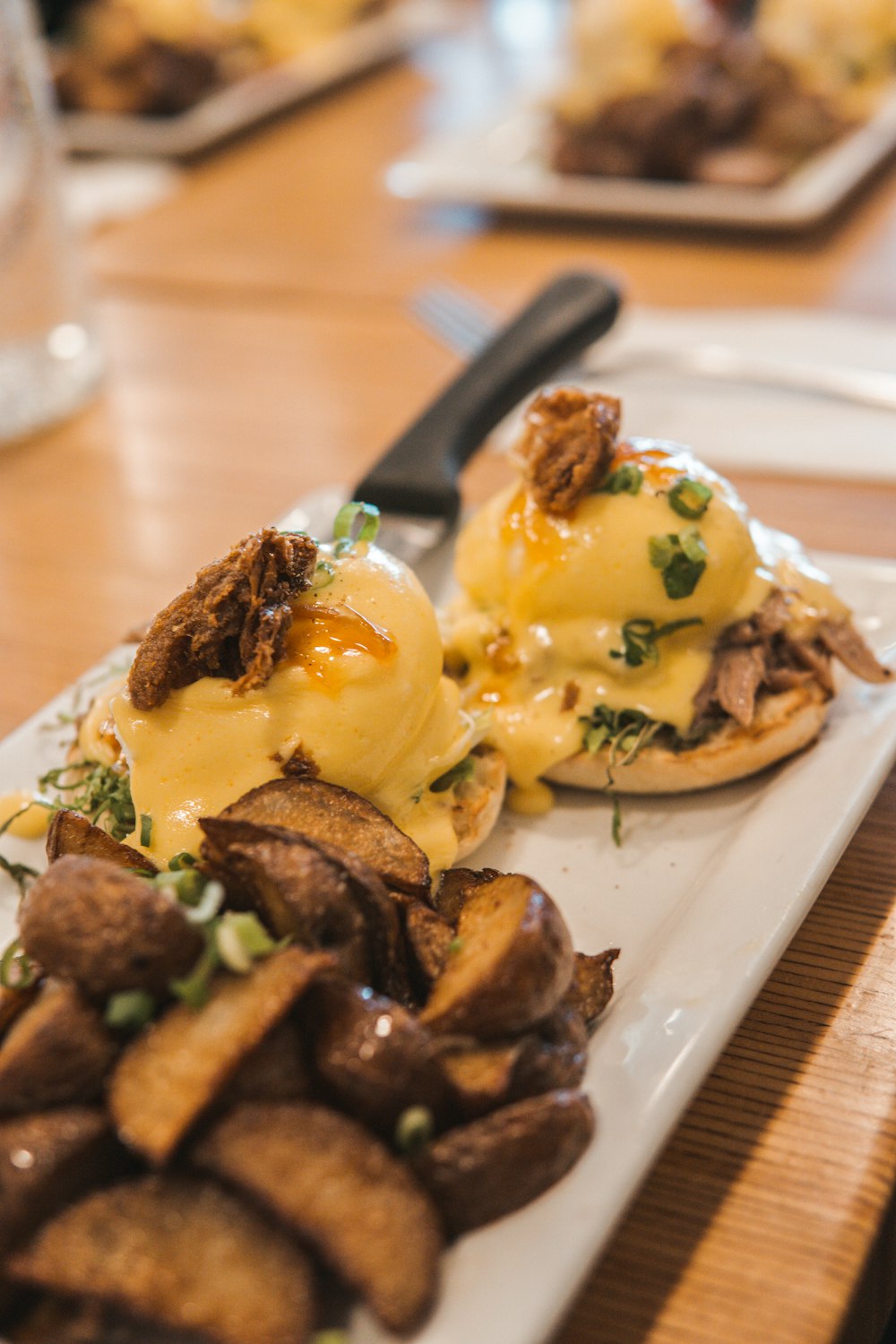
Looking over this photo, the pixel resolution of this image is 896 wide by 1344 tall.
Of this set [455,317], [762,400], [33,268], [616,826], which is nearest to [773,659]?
[616,826]

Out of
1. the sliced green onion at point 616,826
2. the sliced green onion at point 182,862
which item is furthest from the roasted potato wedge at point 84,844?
the sliced green onion at point 616,826

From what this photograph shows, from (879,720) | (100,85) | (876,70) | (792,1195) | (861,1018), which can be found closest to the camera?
(792,1195)

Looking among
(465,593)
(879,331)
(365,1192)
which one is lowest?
(879,331)

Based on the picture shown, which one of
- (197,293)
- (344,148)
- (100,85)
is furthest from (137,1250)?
(100,85)

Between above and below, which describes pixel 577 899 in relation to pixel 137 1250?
below

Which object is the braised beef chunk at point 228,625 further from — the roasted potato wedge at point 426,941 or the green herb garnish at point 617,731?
the green herb garnish at point 617,731

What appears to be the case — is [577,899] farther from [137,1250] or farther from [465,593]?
[137,1250]
